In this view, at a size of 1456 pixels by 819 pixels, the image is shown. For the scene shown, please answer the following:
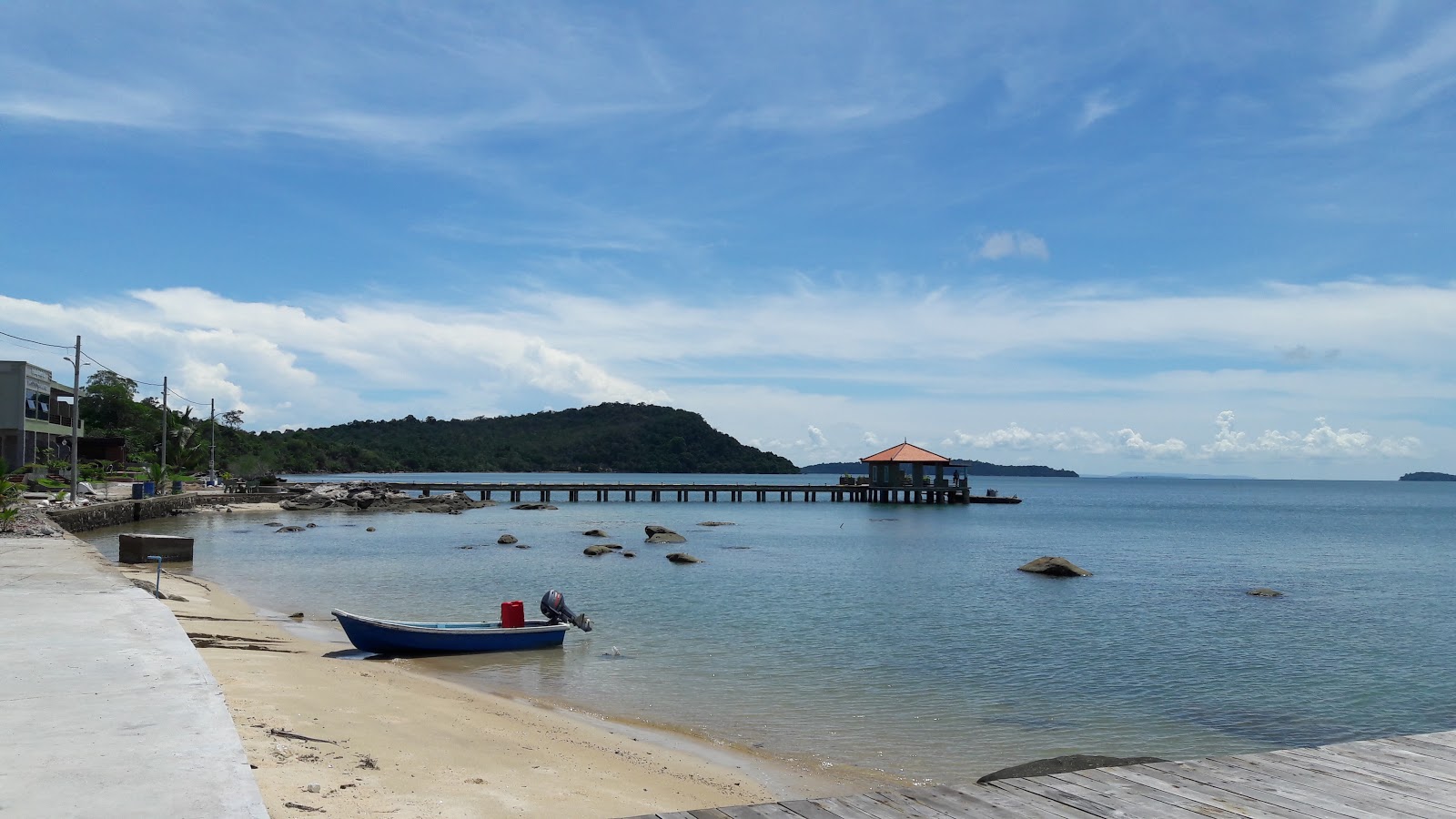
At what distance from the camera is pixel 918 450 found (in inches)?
3415

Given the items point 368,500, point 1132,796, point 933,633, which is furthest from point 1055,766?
point 368,500

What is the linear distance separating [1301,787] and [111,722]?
331 inches

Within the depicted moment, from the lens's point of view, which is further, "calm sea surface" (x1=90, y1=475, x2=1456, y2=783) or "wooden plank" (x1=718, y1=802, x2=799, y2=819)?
"calm sea surface" (x1=90, y1=475, x2=1456, y2=783)

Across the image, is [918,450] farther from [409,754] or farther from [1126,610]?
[409,754]

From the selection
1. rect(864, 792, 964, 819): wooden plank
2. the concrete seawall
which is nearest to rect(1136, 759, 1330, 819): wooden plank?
rect(864, 792, 964, 819): wooden plank

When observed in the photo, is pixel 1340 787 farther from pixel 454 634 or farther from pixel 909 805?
pixel 454 634

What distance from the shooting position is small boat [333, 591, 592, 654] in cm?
1795

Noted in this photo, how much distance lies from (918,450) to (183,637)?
79.3 metres

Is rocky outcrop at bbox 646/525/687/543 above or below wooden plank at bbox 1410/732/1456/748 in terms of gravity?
below

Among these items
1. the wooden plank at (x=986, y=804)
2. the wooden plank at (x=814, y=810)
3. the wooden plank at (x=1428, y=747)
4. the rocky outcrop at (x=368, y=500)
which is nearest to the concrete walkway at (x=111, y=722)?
the wooden plank at (x=814, y=810)

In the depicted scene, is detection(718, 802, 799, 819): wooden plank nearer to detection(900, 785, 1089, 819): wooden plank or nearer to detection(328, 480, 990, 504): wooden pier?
detection(900, 785, 1089, 819): wooden plank

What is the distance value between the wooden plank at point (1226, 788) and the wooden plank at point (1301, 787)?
0.06m

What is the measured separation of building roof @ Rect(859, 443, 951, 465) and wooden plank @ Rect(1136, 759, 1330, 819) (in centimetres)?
7853

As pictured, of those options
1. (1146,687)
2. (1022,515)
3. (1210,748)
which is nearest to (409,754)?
(1210,748)
